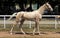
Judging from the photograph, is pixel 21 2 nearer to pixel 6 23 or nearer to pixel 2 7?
pixel 2 7

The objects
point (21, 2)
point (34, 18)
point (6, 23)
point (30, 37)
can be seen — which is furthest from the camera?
point (21, 2)

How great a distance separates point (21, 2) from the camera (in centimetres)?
4134

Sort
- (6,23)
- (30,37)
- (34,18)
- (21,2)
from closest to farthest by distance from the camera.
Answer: (30,37)
(34,18)
(6,23)
(21,2)

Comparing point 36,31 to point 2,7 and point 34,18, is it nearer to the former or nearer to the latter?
point 34,18

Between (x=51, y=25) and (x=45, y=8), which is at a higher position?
(x=45, y=8)

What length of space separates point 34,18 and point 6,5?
1162 inches

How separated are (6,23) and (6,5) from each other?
23.8 m

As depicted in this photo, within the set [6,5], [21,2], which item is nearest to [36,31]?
[21,2]

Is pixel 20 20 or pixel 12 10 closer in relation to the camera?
pixel 20 20

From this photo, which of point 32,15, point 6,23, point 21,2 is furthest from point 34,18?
point 21,2

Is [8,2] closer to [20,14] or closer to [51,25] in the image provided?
[51,25]

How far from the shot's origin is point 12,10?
4153 cm

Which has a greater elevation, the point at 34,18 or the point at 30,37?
the point at 34,18

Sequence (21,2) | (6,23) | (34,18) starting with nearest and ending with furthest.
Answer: (34,18)
(6,23)
(21,2)
